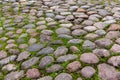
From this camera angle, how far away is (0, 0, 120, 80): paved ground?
3.29 meters

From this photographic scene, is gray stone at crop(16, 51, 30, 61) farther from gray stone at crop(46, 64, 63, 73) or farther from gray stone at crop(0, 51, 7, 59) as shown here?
gray stone at crop(46, 64, 63, 73)

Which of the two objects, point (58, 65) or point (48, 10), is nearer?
point (58, 65)

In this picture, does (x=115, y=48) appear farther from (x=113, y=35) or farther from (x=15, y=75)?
(x=15, y=75)

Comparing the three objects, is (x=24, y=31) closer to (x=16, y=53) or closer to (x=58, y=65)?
(x=16, y=53)

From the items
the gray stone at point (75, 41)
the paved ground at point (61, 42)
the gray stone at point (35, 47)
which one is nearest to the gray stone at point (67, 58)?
the paved ground at point (61, 42)

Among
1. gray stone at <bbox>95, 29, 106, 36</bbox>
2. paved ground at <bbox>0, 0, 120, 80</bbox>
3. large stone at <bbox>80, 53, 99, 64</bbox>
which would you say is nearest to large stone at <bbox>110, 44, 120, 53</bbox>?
paved ground at <bbox>0, 0, 120, 80</bbox>

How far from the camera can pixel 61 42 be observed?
3936mm

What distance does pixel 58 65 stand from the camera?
3.39 meters

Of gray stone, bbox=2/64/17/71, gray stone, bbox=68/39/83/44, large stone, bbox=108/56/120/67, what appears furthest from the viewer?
gray stone, bbox=68/39/83/44

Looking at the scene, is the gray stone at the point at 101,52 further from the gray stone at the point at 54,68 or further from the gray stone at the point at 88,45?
the gray stone at the point at 54,68

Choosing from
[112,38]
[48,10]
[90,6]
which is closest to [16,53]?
[112,38]

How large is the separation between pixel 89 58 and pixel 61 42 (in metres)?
0.67

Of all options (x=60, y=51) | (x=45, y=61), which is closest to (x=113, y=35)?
(x=60, y=51)

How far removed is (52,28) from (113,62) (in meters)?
1.56
